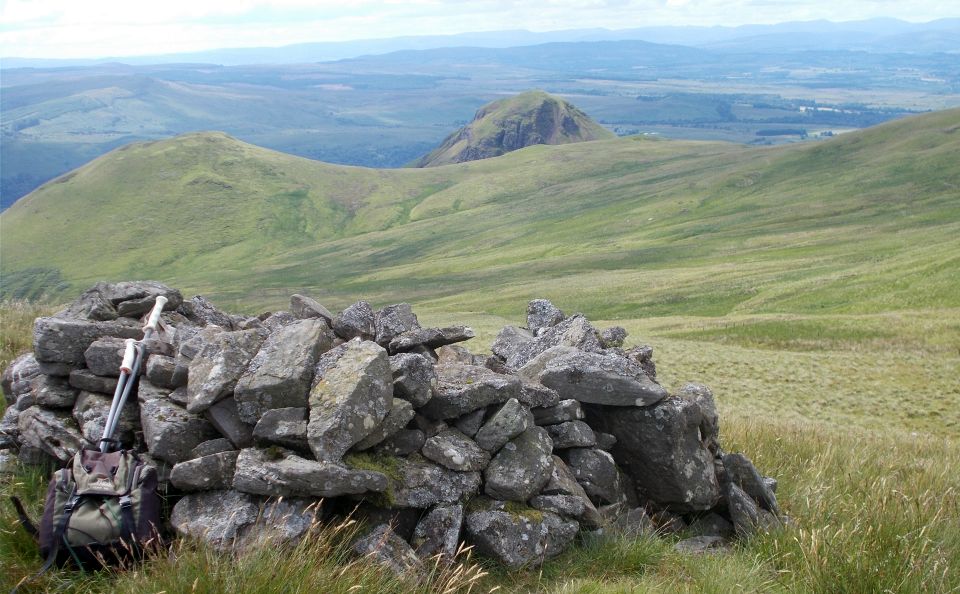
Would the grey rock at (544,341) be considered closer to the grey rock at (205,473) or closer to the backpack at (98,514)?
the grey rock at (205,473)

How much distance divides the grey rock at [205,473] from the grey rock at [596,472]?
513cm

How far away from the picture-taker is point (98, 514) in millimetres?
7863

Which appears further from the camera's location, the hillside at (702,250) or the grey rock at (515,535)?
the hillside at (702,250)

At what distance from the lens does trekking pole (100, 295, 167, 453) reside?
9.16 metres

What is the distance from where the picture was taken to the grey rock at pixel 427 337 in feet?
39.8

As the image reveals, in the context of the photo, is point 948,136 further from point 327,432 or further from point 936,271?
point 327,432

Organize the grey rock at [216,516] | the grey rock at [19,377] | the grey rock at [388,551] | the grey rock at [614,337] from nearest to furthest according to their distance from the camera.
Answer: the grey rock at [388,551]
the grey rock at [216,516]
the grey rock at [19,377]
the grey rock at [614,337]

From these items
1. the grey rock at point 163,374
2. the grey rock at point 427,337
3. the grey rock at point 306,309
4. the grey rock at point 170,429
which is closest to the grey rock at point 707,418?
the grey rock at point 427,337

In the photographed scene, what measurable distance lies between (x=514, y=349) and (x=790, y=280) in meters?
68.2

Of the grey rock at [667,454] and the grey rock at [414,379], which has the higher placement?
the grey rock at [414,379]

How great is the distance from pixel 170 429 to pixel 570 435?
5965 millimetres

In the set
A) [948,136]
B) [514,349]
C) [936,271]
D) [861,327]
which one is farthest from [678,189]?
[514,349]

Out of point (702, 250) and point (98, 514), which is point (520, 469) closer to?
point (98, 514)

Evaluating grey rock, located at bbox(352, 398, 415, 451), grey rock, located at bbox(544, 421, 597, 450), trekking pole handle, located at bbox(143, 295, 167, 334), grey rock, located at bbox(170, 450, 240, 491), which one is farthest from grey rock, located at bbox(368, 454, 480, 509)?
trekking pole handle, located at bbox(143, 295, 167, 334)
